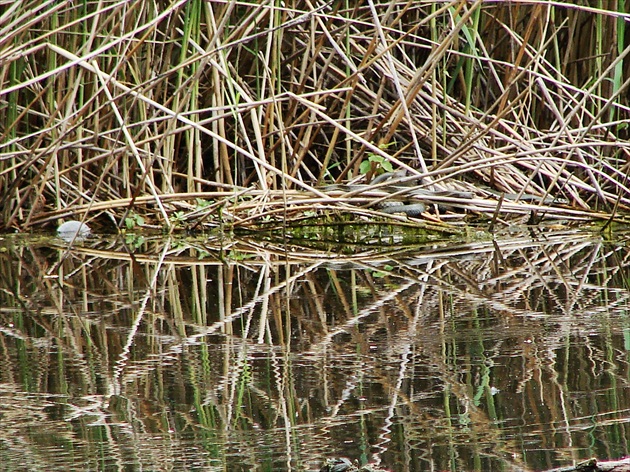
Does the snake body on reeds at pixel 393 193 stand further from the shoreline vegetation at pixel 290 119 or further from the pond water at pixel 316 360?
the pond water at pixel 316 360

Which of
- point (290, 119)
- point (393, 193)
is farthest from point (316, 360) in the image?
point (290, 119)

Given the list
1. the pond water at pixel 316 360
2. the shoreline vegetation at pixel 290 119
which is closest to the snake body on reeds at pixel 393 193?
the shoreline vegetation at pixel 290 119

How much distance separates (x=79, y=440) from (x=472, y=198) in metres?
2.82

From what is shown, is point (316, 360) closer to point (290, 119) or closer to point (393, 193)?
point (393, 193)

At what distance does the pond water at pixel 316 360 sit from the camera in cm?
131

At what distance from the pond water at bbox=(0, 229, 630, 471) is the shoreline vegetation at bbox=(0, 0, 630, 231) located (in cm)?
62

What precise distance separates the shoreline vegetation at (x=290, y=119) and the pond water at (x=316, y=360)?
0.62 metres

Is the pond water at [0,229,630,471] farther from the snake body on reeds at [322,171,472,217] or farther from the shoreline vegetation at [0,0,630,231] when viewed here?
the shoreline vegetation at [0,0,630,231]

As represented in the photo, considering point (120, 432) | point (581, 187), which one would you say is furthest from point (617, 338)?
point (581, 187)

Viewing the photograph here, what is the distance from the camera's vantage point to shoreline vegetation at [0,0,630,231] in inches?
147

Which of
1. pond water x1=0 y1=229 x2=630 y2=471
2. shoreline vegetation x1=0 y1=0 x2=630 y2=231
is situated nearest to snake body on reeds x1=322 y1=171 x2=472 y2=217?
shoreline vegetation x1=0 y1=0 x2=630 y2=231

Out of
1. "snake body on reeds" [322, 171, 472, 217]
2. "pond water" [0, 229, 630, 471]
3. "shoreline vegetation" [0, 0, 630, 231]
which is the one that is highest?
"shoreline vegetation" [0, 0, 630, 231]

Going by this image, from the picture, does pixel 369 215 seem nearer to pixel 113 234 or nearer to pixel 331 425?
pixel 113 234

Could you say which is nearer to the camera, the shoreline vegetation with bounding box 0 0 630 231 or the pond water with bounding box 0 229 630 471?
the pond water with bounding box 0 229 630 471
